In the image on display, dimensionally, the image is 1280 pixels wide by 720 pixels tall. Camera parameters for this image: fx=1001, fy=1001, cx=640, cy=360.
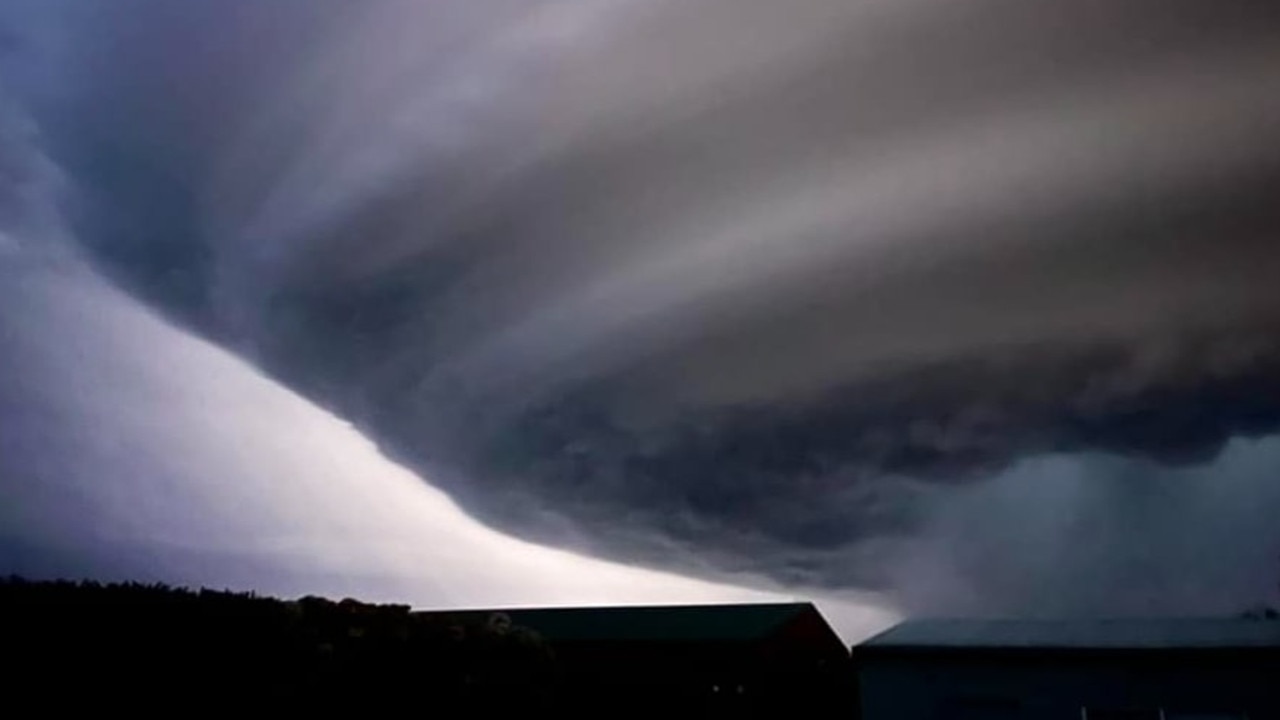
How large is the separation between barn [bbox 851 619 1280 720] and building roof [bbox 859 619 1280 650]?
2 cm

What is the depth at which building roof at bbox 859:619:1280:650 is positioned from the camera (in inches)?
794

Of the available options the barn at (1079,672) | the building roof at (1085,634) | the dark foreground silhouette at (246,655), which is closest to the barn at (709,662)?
the building roof at (1085,634)

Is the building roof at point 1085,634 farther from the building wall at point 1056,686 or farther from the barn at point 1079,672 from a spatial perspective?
the building wall at point 1056,686

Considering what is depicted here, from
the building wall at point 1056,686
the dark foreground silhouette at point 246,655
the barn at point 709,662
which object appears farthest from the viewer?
the barn at point 709,662

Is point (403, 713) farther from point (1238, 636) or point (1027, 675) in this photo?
point (1238, 636)

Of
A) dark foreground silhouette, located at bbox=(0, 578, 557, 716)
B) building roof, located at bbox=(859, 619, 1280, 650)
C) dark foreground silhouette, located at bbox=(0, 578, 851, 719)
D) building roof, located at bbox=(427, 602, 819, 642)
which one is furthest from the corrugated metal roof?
dark foreground silhouette, located at bbox=(0, 578, 557, 716)

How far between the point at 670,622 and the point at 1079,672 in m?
14.5

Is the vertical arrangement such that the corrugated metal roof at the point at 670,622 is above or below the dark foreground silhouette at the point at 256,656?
above

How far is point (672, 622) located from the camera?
32.4 meters

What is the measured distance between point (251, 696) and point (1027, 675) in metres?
15.4

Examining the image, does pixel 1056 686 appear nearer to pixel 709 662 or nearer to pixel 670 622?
pixel 709 662

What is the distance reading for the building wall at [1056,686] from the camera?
1908 cm

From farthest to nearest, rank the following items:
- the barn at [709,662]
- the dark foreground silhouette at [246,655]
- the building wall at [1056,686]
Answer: the barn at [709,662] → the building wall at [1056,686] → the dark foreground silhouette at [246,655]

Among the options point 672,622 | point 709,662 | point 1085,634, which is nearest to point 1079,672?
point 1085,634
